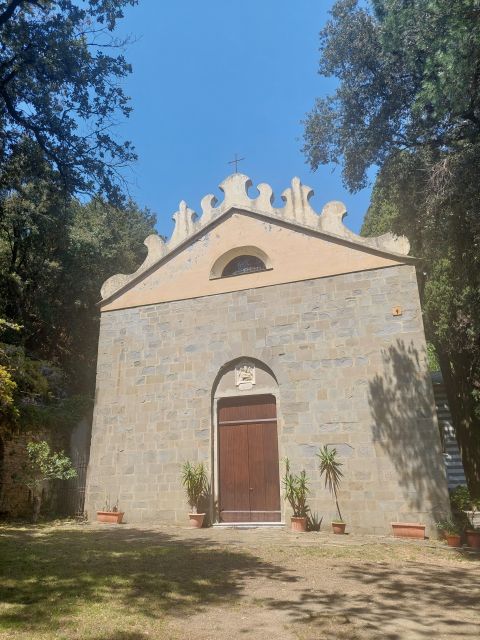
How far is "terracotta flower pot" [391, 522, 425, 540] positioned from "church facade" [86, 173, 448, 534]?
190 mm

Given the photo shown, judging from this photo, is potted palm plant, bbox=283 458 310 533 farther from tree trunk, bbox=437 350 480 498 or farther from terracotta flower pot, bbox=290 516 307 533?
tree trunk, bbox=437 350 480 498

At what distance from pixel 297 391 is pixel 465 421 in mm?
5608

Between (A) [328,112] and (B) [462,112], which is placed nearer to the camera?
(B) [462,112]

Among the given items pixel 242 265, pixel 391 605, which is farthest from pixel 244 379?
pixel 391 605

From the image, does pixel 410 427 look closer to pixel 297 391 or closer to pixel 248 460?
pixel 297 391

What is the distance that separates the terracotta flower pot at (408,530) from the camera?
31.0ft

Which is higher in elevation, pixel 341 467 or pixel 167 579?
pixel 341 467

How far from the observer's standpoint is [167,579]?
19.5 feet

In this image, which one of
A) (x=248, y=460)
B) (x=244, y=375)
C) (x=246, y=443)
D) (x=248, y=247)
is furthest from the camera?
(x=248, y=247)

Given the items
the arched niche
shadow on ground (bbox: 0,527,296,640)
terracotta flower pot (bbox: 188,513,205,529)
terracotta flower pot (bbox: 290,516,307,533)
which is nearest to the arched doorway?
terracotta flower pot (bbox: 188,513,205,529)

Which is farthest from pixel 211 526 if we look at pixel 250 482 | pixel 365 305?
pixel 365 305

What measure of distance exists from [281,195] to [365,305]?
13.4 feet

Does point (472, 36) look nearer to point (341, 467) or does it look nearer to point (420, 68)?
point (420, 68)

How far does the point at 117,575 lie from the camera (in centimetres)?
605
